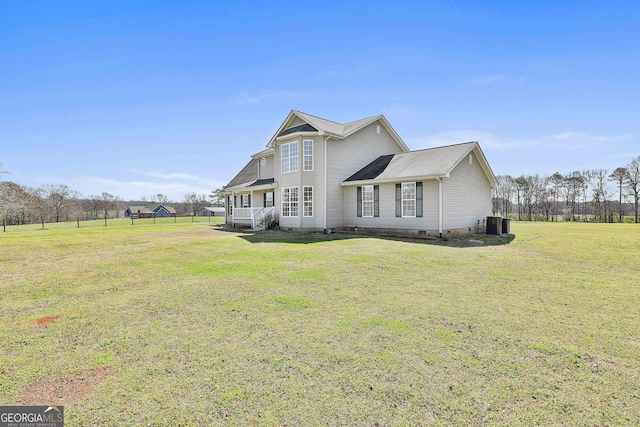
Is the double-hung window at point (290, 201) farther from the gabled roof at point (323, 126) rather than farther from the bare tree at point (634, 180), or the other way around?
the bare tree at point (634, 180)

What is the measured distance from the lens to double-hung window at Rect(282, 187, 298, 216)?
1938 centimetres

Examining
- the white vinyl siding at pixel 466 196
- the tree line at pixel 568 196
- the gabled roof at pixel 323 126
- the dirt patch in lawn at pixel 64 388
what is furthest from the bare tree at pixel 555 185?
the dirt patch in lawn at pixel 64 388

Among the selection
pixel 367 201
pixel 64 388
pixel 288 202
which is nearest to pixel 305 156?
pixel 288 202

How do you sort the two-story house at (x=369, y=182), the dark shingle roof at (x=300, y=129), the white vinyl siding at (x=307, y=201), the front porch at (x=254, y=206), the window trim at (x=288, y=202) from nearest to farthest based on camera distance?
the two-story house at (x=369, y=182), the dark shingle roof at (x=300, y=129), the white vinyl siding at (x=307, y=201), the window trim at (x=288, y=202), the front porch at (x=254, y=206)

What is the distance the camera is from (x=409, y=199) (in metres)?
16.5

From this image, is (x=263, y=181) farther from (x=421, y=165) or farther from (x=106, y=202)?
(x=106, y=202)

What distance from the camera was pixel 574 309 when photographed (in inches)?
198

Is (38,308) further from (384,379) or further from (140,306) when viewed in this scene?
(384,379)

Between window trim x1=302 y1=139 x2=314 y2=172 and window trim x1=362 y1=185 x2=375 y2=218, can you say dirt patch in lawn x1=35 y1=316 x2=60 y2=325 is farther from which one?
window trim x1=362 y1=185 x2=375 y2=218

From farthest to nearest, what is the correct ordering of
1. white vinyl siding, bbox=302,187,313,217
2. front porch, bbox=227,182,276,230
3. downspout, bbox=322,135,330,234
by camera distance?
front porch, bbox=227,182,276,230 < white vinyl siding, bbox=302,187,313,217 < downspout, bbox=322,135,330,234

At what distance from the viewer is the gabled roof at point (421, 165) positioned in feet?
51.3

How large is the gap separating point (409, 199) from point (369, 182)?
2.65 metres

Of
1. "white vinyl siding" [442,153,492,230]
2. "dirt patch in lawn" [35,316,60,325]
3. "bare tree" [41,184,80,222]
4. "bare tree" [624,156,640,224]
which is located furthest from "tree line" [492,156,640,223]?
"bare tree" [41,184,80,222]

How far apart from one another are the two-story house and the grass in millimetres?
8444
